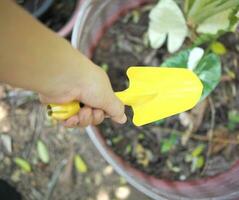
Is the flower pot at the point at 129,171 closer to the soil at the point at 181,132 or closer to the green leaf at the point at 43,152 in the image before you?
the soil at the point at 181,132

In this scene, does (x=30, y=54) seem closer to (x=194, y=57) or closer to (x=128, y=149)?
(x=194, y=57)

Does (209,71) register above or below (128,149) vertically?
above

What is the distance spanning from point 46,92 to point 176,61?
0.41m

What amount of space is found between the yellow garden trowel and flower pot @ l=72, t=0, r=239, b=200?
0.62 ft

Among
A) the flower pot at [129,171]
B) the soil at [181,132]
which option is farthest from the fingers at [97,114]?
the soil at [181,132]

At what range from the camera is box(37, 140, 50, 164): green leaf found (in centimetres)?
104

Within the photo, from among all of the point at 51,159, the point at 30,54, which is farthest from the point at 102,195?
the point at 30,54

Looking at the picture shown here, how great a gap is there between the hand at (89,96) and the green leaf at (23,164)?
1.78ft

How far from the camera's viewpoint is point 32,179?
3.41 ft

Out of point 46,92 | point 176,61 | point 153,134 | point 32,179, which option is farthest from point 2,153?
point 46,92

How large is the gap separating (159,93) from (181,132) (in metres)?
0.33

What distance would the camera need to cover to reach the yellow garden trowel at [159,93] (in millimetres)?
617

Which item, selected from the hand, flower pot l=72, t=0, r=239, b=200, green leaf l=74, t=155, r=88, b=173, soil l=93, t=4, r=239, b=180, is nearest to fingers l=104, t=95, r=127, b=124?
the hand

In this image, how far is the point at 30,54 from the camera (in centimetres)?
39
